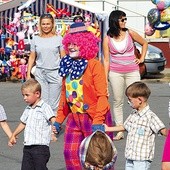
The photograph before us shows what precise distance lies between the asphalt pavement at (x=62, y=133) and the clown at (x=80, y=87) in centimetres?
163

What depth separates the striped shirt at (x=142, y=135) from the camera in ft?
22.8

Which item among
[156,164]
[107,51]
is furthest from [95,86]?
[107,51]

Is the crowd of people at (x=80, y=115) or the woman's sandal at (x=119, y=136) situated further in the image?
the woman's sandal at (x=119, y=136)

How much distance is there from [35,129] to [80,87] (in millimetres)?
586

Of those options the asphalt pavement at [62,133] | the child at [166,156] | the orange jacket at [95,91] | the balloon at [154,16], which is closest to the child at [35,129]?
the orange jacket at [95,91]

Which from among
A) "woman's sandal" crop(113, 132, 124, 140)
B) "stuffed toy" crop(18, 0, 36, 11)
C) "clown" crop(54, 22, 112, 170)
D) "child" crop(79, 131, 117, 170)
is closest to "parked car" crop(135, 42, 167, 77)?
"stuffed toy" crop(18, 0, 36, 11)

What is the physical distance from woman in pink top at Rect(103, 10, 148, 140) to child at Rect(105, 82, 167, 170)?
363cm

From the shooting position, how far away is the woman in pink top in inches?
419

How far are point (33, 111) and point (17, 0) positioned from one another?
14.0 m

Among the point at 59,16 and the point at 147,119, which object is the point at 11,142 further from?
the point at 59,16

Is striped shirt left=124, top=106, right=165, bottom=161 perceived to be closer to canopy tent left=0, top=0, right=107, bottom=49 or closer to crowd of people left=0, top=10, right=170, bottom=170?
crowd of people left=0, top=10, right=170, bottom=170

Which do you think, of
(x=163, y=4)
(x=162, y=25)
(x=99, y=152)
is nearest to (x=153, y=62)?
(x=162, y=25)

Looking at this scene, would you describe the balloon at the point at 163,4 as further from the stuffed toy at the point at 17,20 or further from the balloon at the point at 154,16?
the stuffed toy at the point at 17,20

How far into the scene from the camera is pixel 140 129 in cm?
697
